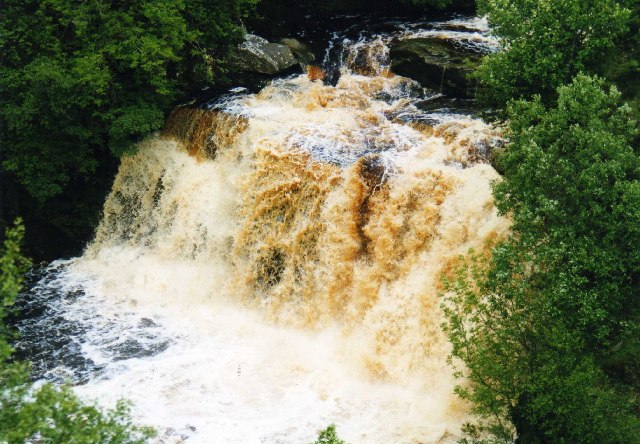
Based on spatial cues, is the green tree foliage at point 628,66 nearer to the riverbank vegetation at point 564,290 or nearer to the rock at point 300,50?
the riverbank vegetation at point 564,290

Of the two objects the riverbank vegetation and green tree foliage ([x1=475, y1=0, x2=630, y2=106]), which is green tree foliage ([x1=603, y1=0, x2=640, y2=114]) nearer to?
green tree foliage ([x1=475, y1=0, x2=630, y2=106])

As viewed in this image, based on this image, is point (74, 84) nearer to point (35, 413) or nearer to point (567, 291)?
point (35, 413)

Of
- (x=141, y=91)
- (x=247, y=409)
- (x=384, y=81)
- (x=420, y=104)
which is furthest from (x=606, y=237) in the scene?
(x=141, y=91)

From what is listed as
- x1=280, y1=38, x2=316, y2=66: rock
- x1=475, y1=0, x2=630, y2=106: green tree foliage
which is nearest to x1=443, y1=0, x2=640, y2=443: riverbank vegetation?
x1=475, y1=0, x2=630, y2=106: green tree foliage

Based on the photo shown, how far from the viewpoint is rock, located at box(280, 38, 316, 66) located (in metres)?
19.1

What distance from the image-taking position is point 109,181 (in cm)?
1722

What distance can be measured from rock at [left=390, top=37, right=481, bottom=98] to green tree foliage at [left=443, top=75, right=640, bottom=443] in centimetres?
657

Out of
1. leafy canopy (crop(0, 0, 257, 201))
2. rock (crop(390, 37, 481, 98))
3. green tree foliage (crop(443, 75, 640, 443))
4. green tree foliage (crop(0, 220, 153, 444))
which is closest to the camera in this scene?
green tree foliage (crop(0, 220, 153, 444))

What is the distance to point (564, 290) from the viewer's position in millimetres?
8992

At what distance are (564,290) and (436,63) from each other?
962 centimetres

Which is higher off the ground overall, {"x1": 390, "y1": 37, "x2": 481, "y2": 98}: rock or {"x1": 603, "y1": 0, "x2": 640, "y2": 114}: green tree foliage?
{"x1": 603, "y1": 0, "x2": 640, "y2": 114}: green tree foliage

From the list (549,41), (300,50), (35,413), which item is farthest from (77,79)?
(549,41)

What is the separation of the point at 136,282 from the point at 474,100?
9.88 metres

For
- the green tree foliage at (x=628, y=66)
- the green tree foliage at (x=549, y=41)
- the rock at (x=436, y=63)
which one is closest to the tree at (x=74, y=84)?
the rock at (x=436, y=63)
